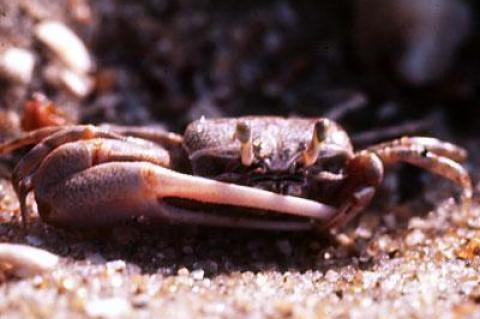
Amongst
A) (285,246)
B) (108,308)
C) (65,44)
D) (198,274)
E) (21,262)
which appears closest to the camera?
(108,308)

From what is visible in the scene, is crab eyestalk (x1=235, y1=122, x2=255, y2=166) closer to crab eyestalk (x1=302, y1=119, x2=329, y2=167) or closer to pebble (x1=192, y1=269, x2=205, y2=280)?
crab eyestalk (x1=302, y1=119, x2=329, y2=167)

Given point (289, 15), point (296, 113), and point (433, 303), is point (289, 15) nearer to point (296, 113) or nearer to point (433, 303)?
point (296, 113)

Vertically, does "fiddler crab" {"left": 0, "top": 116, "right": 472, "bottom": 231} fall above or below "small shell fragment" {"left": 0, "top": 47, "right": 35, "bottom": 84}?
below

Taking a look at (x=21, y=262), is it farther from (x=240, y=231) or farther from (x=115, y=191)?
(x=240, y=231)

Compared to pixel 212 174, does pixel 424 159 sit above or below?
above

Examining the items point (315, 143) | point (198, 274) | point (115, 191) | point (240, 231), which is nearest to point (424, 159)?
point (315, 143)

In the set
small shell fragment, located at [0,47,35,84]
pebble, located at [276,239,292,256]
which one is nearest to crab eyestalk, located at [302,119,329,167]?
pebble, located at [276,239,292,256]

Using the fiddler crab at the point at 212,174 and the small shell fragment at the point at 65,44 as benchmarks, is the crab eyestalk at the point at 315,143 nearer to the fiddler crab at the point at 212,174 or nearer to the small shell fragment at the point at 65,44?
the fiddler crab at the point at 212,174
